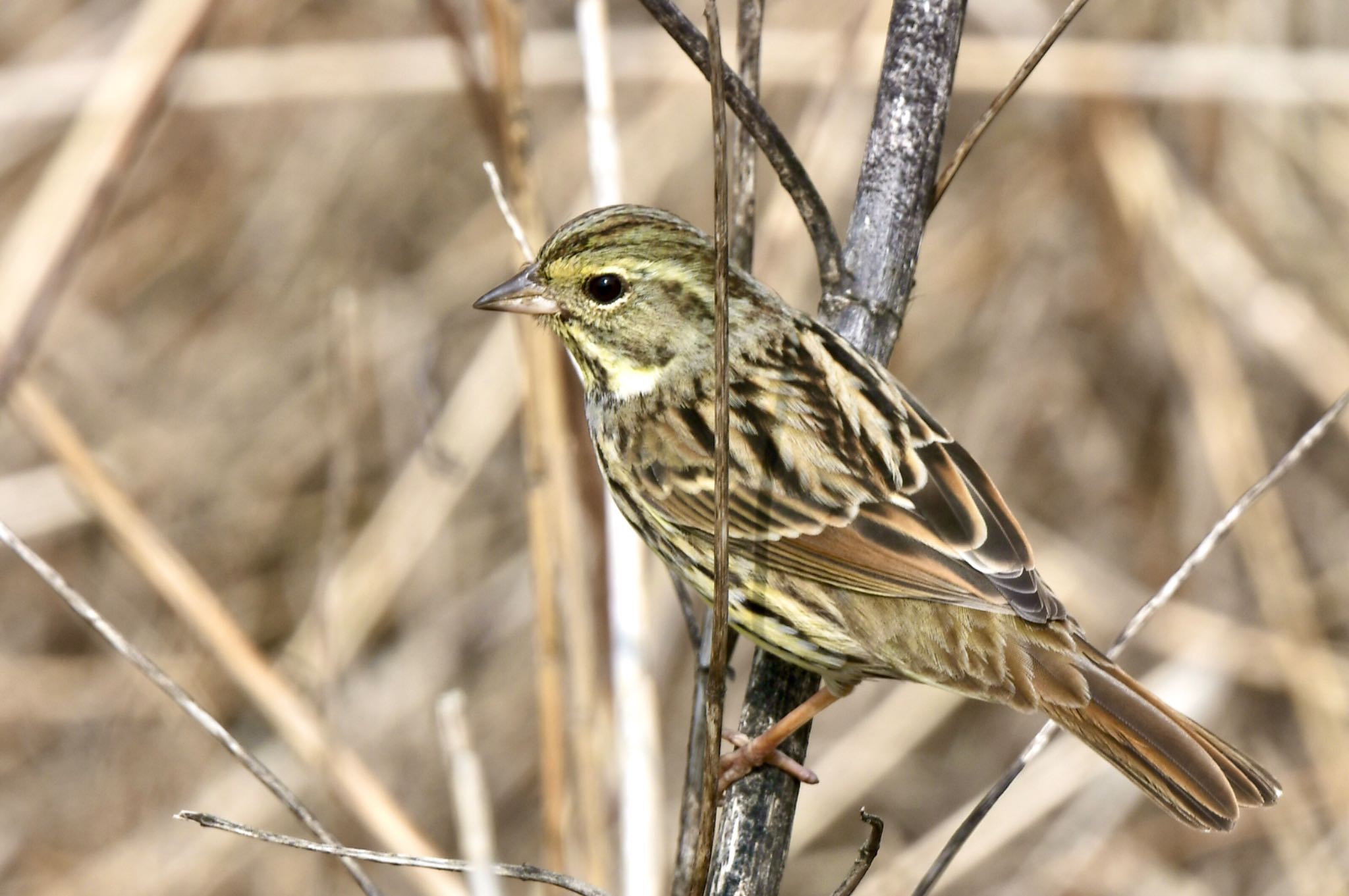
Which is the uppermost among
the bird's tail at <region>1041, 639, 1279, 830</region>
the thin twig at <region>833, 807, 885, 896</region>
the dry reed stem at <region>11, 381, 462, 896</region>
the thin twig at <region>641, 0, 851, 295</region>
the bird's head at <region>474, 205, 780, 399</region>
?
the bird's head at <region>474, 205, 780, 399</region>

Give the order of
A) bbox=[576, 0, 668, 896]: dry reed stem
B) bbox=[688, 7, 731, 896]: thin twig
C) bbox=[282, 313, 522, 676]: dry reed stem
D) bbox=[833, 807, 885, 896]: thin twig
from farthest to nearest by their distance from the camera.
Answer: bbox=[282, 313, 522, 676]: dry reed stem, bbox=[576, 0, 668, 896]: dry reed stem, bbox=[833, 807, 885, 896]: thin twig, bbox=[688, 7, 731, 896]: thin twig

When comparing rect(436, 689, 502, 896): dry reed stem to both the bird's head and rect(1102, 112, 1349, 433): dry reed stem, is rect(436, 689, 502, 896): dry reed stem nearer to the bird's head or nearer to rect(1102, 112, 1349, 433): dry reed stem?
the bird's head

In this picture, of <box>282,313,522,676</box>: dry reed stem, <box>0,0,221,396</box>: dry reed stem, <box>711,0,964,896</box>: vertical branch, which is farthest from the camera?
<box>282,313,522,676</box>: dry reed stem

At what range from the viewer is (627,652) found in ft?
10.1

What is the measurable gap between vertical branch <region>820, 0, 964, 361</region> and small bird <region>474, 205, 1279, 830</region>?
19 centimetres

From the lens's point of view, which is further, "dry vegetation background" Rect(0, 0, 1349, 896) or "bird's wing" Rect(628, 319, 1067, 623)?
"dry vegetation background" Rect(0, 0, 1349, 896)

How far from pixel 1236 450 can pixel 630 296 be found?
2.70 meters

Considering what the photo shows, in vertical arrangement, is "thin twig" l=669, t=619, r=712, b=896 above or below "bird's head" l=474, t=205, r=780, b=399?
below

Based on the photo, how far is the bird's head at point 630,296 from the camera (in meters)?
2.96

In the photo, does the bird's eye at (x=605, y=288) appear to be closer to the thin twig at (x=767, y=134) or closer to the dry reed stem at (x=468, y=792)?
the thin twig at (x=767, y=134)

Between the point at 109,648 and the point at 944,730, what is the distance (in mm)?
3429

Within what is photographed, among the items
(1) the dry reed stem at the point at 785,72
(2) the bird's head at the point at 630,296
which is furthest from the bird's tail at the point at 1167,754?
(1) the dry reed stem at the point at 785,72

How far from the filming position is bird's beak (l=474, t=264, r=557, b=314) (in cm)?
298

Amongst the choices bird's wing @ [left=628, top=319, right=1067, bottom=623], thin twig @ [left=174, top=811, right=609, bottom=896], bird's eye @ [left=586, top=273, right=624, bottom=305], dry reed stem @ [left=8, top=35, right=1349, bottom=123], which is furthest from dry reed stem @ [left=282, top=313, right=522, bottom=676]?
thin twig @ [left=174, top=811, right=609, bottom=896]
